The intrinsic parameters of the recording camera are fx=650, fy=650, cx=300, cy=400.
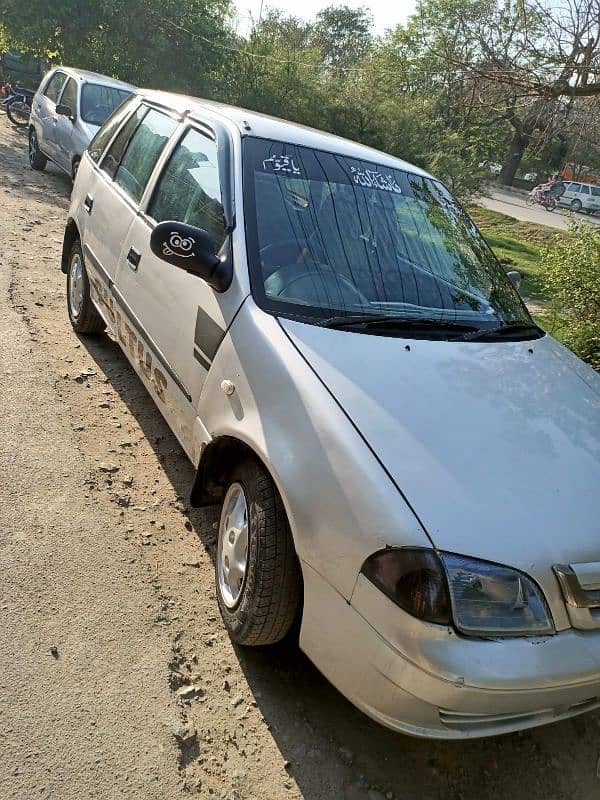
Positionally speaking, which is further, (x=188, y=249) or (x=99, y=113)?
(x=99, y=113)

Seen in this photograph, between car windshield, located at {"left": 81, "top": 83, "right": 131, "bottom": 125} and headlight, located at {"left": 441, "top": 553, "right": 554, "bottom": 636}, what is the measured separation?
947cm

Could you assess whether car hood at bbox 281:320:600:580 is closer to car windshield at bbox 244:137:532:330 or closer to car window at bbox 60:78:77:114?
car windshield at bbox 244:137:532:330

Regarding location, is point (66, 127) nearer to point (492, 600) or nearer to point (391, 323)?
point (391, 323)

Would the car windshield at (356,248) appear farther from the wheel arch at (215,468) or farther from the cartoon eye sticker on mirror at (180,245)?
the wheel arch at (215,468)

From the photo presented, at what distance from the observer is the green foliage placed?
5223mm

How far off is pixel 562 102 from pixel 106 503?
7.16 m

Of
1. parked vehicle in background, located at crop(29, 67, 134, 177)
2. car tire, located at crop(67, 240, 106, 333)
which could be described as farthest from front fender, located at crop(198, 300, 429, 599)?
parked vehicle in background, located at crop(29, 67, 134, 177)

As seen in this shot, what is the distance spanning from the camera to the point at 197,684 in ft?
7.80

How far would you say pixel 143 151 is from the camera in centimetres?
395

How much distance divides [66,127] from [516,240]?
39.8 feet

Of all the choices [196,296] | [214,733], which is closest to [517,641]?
[214,733]

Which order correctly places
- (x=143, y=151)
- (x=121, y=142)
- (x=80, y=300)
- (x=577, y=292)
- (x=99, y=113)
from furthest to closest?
(x=99, y=113) < (x=577, y=292) < (x=80, y=300) < (x=121, y=142) < (x=143, y=151)

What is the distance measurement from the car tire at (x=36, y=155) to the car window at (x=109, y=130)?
23.5 ft

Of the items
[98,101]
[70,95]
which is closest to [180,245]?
[98,101]
